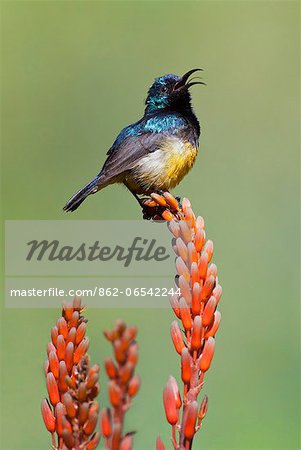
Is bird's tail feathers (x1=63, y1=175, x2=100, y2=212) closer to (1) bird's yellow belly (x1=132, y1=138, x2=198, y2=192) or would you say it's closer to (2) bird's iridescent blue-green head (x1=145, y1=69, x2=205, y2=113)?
(1) bird's yellow belly (x1=132, y1=138, x2=198, y2=192)

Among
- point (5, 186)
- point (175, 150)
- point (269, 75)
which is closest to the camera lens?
point (175, 150)

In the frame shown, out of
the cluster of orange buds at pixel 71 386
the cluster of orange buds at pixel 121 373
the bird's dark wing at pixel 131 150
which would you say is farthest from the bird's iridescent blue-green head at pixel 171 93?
the cluster of orange buds at pixel 121 373

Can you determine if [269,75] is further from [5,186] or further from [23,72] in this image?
[5,186]

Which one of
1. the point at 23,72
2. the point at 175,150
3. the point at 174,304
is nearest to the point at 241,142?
the point at 23,72

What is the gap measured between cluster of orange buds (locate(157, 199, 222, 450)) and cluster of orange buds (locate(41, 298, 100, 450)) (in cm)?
26

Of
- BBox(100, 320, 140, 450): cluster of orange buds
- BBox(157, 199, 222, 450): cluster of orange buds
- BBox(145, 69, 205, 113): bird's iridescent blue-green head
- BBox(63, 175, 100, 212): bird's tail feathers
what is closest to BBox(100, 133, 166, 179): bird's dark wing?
BBox(63, 175, 100, 212): bird's tail feathers

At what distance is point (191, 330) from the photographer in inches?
82.1

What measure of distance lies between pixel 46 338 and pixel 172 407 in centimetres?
410

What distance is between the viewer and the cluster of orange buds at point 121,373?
1498 mm

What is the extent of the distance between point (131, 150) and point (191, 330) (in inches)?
136

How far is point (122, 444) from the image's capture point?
161cm

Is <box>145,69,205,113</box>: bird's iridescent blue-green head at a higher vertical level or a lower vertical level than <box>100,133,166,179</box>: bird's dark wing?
higher

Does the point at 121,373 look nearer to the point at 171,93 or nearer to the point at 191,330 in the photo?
the point at 191,330

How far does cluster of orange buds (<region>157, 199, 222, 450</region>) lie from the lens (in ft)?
6.47
